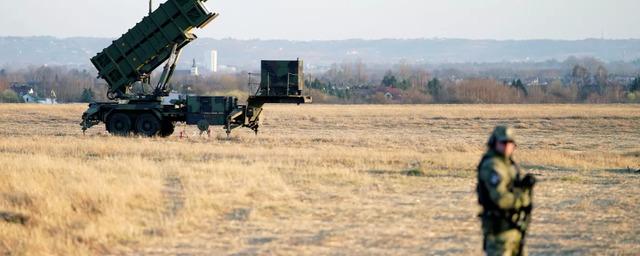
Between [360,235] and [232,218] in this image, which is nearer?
[360,235]

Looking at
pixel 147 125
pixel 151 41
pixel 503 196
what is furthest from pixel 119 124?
pixel 503 196

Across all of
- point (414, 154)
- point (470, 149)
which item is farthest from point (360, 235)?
point (470, 149)

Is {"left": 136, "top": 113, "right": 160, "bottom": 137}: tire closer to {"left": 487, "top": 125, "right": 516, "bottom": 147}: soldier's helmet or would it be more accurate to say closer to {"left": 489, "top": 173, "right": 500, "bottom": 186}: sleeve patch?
{"left": 487, "top": 125, "right": 516, "bottom": 147}: soldier's helmet

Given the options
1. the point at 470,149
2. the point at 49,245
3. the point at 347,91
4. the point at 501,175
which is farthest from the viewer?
the point at 347,91

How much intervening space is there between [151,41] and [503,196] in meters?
21.8

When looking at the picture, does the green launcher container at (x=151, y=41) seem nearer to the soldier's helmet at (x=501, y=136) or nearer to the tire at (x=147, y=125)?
the tire at (x=147, y=125)

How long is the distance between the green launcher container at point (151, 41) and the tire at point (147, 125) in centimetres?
118

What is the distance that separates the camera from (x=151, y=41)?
29391 millimetres

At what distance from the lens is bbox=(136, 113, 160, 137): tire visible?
97.7 ft

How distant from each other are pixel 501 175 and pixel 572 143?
27.0 meters

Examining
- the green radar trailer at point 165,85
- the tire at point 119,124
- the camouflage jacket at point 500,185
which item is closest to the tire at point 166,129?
the green radar trailer at point 165,85

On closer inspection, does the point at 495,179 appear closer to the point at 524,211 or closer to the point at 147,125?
the point at 524,211

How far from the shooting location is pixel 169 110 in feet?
97.4

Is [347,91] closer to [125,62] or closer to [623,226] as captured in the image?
[125,62]
